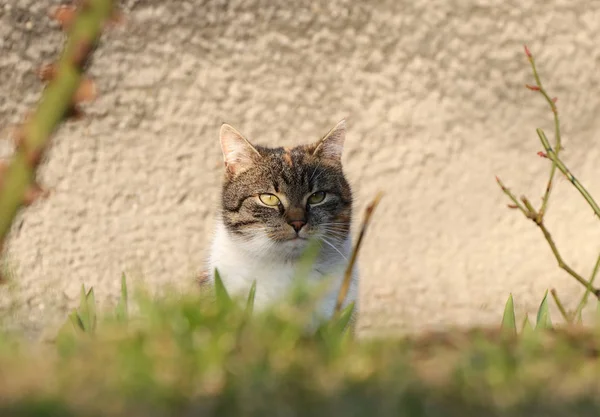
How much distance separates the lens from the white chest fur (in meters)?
2.91

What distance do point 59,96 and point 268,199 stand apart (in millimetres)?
1909

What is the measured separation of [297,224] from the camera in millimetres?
3070

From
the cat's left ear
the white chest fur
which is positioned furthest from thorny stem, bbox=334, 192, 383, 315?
the cat's left ear

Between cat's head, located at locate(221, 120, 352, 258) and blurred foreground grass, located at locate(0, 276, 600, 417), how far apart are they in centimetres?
111

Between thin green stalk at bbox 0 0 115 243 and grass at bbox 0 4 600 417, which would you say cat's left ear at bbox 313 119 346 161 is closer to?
grass at bbox 0 4 600 417

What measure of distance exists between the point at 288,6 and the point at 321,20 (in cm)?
18

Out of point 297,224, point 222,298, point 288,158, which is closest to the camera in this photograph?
point 222,298

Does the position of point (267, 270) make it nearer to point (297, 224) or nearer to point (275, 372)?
point (297, 224)

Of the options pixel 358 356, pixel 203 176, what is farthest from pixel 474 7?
pixel 358 356

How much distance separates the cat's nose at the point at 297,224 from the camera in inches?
121

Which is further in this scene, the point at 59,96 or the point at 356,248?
the point at 356,248

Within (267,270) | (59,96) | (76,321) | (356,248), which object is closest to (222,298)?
(356,248)

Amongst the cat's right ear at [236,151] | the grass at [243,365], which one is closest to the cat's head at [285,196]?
the cat's right ear at [236,151]

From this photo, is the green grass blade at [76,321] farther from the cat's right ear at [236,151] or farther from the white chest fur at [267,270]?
the cat's right ear at [236,151]
